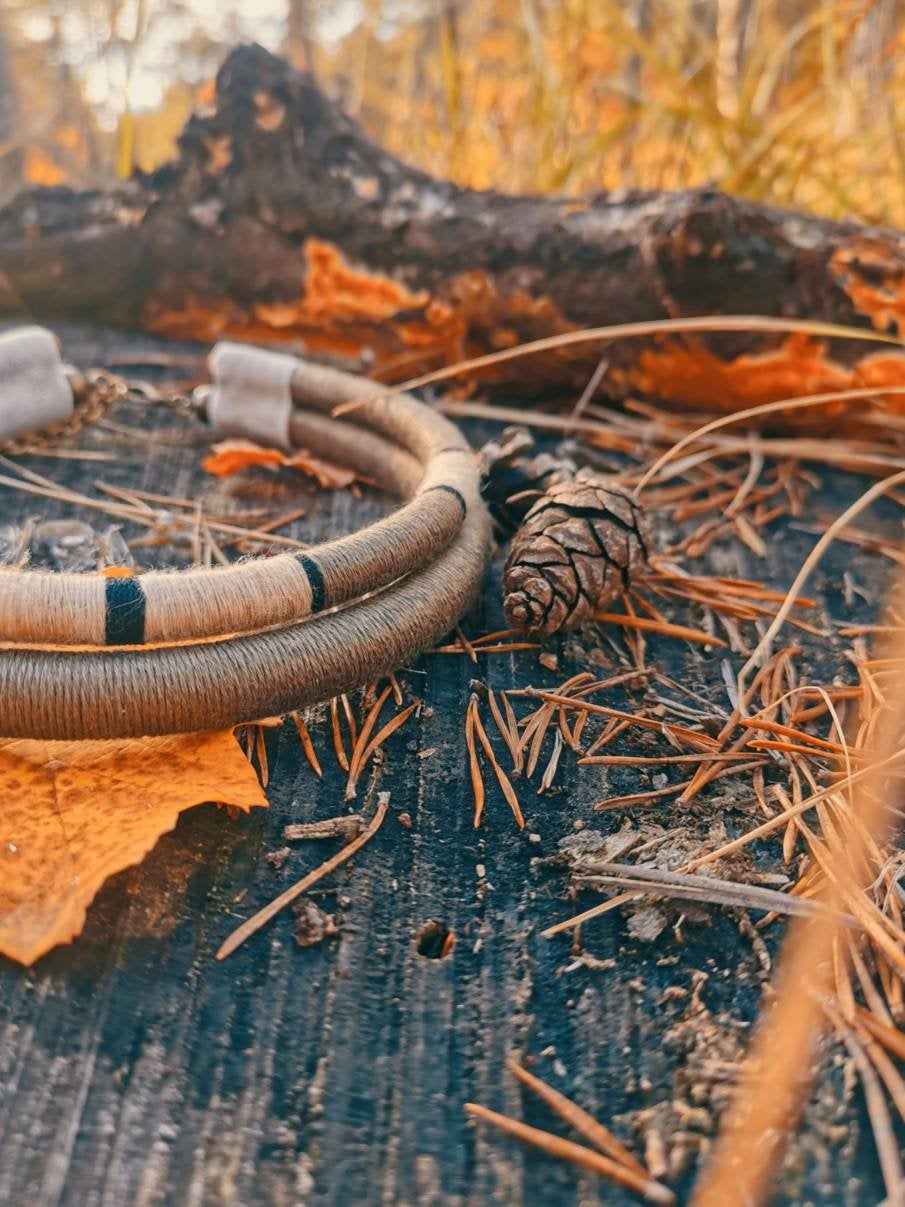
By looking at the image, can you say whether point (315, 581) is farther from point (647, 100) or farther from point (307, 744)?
point (647, 100)

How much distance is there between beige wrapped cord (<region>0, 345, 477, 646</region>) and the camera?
1082 mm

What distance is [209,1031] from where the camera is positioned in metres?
0.85

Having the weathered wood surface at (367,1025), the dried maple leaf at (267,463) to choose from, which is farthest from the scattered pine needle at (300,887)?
the dried maple leaf at (267,463)

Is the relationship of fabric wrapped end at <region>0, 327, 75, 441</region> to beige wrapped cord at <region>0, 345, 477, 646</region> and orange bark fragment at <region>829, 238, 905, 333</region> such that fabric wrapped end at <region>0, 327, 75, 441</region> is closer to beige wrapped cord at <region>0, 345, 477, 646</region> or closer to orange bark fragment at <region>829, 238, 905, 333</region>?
beige wrapped cord at <region>0, 345, 477, 646</region>

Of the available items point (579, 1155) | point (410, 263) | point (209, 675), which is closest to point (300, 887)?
point (209, 675)

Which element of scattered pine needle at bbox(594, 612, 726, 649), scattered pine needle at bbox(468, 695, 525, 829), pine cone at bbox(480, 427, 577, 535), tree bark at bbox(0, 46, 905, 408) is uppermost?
tree bark at bbox(0, 46, 905, 408)

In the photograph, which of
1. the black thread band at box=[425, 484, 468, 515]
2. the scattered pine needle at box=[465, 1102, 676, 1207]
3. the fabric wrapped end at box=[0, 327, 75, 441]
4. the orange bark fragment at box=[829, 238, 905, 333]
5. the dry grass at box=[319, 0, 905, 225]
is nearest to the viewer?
the scattered pine needle at box=[465, 1102, 676, 1207]

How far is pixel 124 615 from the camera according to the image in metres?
1.09

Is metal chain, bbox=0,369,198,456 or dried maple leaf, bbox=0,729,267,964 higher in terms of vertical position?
metal chain, bbox=0,369,198,456

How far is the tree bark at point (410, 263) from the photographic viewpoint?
78.2 inches

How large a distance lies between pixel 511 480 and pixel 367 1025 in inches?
40.1

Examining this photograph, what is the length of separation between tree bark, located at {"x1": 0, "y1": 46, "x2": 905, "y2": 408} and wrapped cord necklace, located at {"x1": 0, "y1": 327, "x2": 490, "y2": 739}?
77 cm

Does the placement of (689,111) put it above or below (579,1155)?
above

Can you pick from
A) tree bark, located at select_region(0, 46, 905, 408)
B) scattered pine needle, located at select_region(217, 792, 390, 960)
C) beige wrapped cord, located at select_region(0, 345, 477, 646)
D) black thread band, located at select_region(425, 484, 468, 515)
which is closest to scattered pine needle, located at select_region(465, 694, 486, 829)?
scattered pine needle, located at select_region(217, 792, 390, 960)
